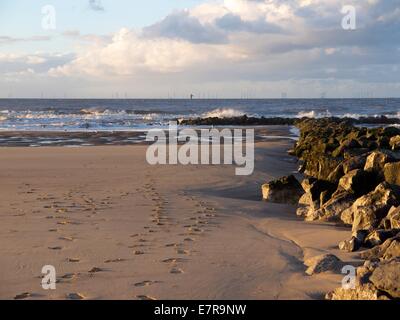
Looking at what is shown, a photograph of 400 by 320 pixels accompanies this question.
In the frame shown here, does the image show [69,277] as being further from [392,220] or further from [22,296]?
[392,220]

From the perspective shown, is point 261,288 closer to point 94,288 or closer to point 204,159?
point 94,288

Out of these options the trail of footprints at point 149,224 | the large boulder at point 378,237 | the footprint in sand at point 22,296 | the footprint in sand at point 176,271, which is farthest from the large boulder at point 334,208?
the footprint in sand at point 22,296

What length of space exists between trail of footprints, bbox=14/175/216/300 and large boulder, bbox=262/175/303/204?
139cm

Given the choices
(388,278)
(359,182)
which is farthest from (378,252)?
(359,182)

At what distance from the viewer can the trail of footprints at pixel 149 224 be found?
5882mm

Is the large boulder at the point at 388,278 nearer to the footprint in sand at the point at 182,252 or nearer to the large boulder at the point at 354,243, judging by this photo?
the large boulder at the point at 354,243

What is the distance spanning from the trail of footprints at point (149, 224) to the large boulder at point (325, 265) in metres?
1.34

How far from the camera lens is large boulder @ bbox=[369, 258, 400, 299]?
452cm

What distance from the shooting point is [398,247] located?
568cm

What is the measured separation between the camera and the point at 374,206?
7691 mm

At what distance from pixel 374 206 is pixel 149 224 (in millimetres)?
3130

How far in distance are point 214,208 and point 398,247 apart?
4.25 m

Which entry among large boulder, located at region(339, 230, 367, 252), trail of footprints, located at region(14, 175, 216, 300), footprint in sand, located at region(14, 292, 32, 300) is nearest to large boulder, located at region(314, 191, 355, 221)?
trail of footprints, located at region(14, 175, 216, 300)
